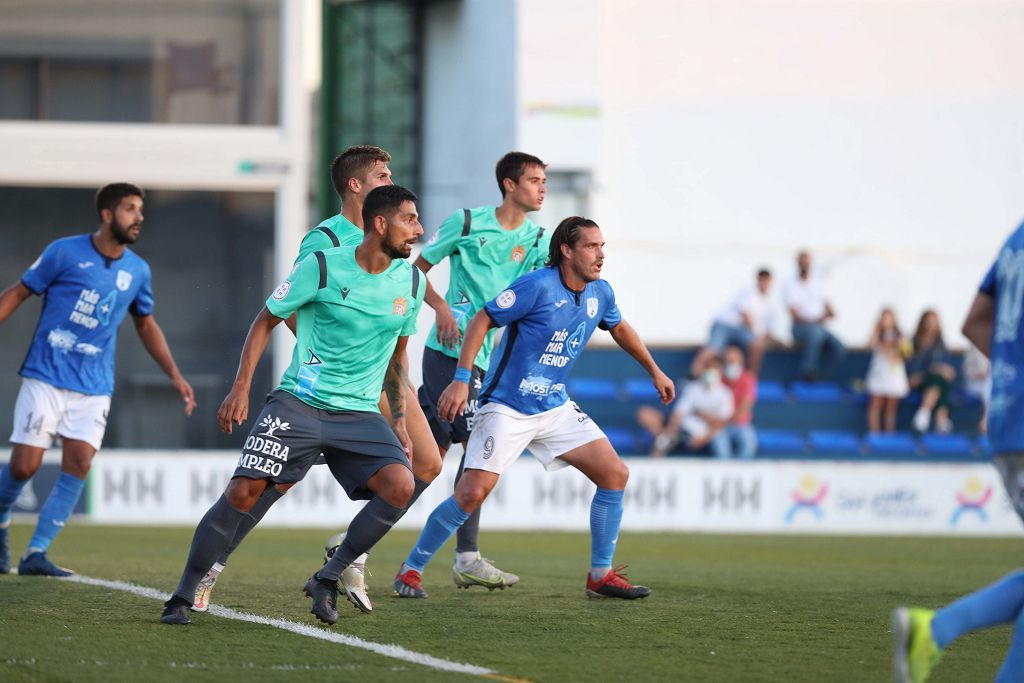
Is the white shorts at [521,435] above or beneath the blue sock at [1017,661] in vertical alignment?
above

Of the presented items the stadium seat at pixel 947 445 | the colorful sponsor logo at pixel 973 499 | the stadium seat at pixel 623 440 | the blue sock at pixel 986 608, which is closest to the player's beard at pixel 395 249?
the blue sock at pixel 986 608

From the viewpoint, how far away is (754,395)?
1914cm

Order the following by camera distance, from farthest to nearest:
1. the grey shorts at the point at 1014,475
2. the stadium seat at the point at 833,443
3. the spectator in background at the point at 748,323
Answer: the stadium seat at the point at 833,443 < the spectator in background at the point at 748,323 < the grey shorts at the point at 1014,475

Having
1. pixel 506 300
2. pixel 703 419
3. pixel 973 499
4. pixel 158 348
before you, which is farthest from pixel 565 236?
pixel 973 499

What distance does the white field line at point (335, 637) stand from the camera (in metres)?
5.50

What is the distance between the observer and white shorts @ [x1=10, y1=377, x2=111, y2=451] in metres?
8.70

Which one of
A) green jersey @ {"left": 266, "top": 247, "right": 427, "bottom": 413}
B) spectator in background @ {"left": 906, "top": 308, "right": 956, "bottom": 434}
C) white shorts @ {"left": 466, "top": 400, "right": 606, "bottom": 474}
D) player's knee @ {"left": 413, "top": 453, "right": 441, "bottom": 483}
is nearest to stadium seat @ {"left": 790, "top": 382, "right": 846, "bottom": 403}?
spectator in background @ {"left": 906, "top": 308, "right": 956, "bottom": 434}

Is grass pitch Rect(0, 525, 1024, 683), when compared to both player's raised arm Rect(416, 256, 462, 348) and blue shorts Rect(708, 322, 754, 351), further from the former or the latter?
blue shorts Rect(708, 322, 754, 351)

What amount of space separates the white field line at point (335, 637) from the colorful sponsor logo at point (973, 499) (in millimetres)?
12423

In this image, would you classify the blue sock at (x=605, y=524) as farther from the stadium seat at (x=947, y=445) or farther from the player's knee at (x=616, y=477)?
the stadium seat at (x=947, y=445)

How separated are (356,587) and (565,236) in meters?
2.00

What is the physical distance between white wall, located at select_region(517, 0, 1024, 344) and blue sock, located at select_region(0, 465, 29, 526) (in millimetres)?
15341

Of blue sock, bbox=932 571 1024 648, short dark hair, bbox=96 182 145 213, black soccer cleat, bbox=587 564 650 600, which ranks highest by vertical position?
short dark hair, bbox=96 182 145 213

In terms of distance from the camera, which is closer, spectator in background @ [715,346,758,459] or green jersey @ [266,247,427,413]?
green jersey @ [266,247,427,413]
